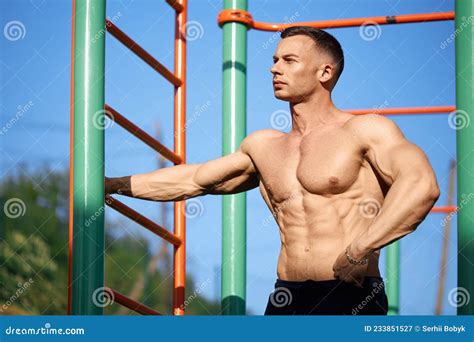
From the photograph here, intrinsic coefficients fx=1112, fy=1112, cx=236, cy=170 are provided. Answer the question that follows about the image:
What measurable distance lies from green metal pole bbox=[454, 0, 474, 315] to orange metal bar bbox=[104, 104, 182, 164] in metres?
1.50

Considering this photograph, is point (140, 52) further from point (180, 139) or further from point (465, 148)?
point (465, 148)

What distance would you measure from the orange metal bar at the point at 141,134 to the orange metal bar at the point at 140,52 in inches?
15.8

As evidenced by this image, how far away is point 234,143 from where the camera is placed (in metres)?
6.52

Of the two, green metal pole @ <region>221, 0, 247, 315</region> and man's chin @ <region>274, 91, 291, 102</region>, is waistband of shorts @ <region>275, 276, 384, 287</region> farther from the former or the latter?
green metal pole @ <region>221, 0, 247, 315</region>

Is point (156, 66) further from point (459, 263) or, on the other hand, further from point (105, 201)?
point (459, 263)

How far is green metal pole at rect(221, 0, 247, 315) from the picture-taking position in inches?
252

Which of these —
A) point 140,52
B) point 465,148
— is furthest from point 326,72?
point 140,52

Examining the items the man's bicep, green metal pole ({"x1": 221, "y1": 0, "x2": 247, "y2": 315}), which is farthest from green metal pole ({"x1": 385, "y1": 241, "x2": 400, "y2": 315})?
the man's bicep

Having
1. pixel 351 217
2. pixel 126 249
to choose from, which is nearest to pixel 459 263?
pixel 351 217

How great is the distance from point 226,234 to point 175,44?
→ 3.74 ft

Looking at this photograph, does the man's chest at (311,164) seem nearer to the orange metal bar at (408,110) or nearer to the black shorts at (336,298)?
the black shorts at (336,298)

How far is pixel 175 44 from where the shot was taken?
625 cm

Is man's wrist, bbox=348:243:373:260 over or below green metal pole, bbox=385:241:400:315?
below

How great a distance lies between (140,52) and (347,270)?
5.22 feet
